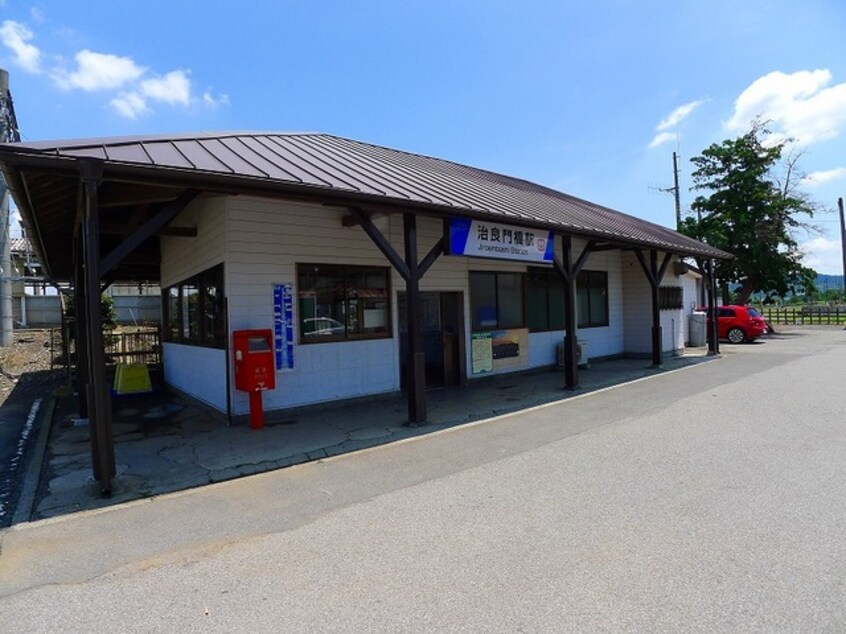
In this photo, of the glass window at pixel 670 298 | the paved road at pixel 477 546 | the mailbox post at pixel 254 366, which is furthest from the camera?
the glass window at pixel 670 298

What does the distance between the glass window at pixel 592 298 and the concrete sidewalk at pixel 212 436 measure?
12.3 ft

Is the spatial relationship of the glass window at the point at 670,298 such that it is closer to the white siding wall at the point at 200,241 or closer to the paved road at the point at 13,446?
the white siding wall at the point at 200,241

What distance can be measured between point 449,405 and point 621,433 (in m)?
3.01

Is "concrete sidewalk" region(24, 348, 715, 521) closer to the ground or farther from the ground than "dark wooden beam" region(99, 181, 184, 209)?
closer to the ground

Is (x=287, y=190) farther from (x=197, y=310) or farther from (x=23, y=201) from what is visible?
(x=197, y=310)

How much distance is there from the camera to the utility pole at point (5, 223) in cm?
1848

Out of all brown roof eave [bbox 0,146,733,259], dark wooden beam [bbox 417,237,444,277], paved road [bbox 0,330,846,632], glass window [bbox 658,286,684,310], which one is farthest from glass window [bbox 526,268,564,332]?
paved road [bbox 0,330,846,632]

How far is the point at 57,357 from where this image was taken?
18.6m

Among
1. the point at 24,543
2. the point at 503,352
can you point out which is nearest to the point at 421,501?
the point at 24,543

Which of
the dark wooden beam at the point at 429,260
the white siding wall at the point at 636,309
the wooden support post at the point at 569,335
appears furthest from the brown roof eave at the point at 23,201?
the white siding wall at the point at 636,309

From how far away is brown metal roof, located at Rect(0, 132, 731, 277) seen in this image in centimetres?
508

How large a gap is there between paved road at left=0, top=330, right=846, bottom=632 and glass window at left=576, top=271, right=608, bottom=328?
27.4 ft

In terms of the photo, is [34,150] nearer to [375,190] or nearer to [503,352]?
[375,190]

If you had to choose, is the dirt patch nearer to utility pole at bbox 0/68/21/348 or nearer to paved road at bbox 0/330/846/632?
utility pole at bbox 0/68/21/348
